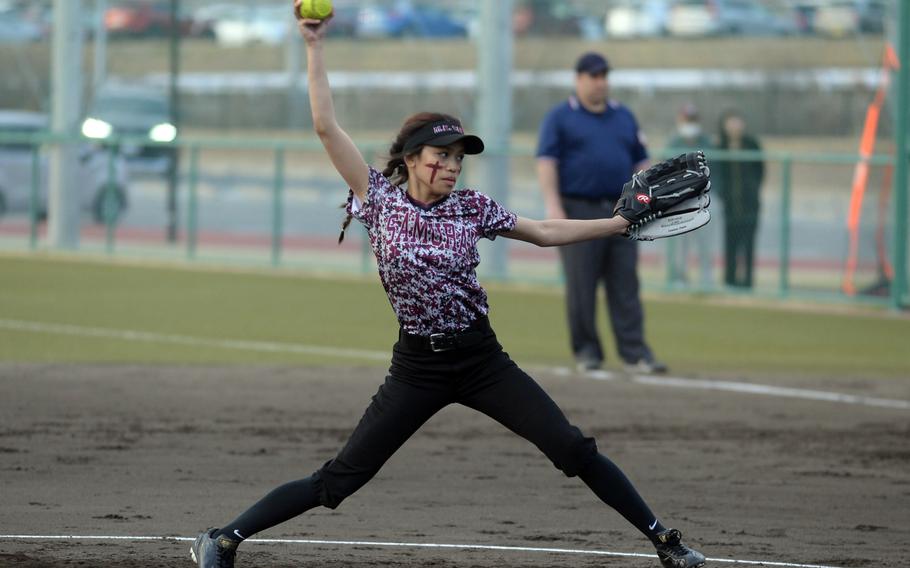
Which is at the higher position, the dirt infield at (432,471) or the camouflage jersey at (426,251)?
the camouflage jersey at (426,251)

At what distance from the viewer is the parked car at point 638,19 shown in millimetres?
29172

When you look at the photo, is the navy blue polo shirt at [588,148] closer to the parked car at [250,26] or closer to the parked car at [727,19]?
the parked car at [727,19]

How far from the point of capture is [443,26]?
30.9m

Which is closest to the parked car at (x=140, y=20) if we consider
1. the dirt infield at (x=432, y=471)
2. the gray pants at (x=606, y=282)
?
the dirt infield at (x=432, y=471)

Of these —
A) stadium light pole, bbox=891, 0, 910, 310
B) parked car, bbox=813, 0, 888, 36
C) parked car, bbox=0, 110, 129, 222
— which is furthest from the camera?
parked car, bbox=813, 0, 888, 36

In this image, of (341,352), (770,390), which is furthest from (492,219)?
(341,352)

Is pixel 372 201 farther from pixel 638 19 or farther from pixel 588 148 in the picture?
pixel 638 19

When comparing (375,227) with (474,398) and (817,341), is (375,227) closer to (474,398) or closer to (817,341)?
(474,398)

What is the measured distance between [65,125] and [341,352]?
1191cm

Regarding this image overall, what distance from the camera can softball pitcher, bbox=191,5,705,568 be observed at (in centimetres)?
600

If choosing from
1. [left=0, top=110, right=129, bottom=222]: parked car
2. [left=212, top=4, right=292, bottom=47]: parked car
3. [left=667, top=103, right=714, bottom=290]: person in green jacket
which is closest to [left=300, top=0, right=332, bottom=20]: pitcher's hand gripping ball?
[left=667, top=103, right=714, bottom=290]: person in green jacket

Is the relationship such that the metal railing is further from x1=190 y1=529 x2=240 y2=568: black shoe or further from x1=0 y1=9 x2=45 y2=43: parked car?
x1=190 y1=529 x2=240 y2=568: black shoe

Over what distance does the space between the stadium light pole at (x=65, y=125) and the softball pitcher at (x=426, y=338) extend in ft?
60.8

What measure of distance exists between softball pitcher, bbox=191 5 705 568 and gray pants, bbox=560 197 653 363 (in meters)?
6.17
